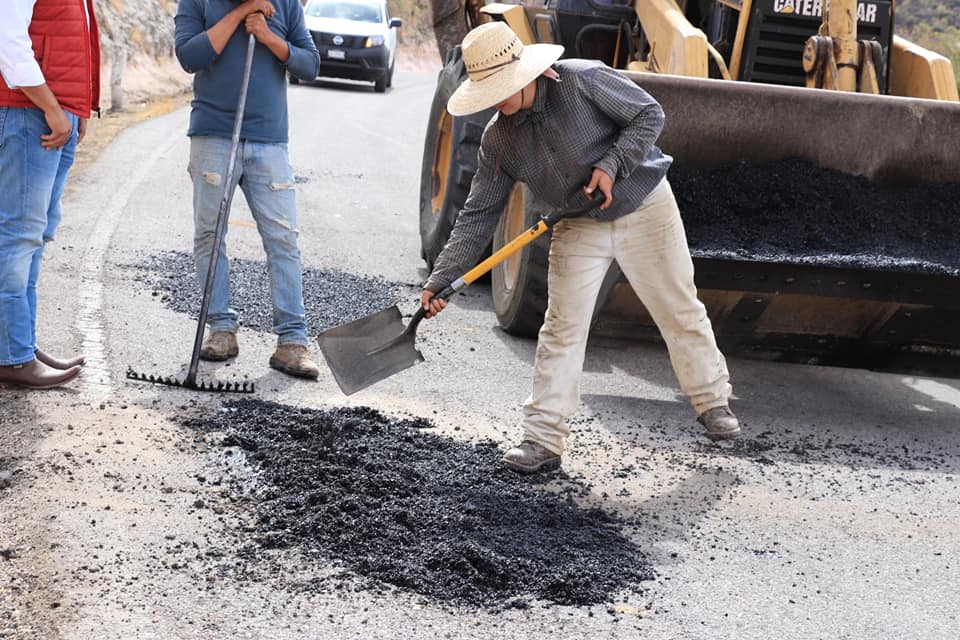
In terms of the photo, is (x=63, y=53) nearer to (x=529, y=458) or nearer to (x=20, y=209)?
(x=20, y=209)

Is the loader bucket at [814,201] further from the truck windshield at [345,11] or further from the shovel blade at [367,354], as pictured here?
the truck windshield at [345,11]

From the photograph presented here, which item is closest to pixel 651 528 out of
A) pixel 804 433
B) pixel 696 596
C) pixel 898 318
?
pixel 696 596

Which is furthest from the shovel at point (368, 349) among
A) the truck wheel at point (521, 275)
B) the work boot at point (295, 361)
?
the truck wheel at point (521, 275)

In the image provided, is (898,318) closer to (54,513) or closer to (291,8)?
(291,8)

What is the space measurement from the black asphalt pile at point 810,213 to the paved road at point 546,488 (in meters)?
0.81

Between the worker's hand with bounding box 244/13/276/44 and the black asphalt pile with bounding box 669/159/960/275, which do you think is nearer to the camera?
the worker's hand with bounding box 244/13/276/44

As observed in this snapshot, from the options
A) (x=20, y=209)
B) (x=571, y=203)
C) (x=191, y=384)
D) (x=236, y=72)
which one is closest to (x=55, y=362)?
(x=191, y=384)

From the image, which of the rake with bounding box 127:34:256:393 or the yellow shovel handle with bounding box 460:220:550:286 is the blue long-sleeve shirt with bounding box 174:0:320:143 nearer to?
the rake with bounding box 127:34:256:393

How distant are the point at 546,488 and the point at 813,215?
244 cm

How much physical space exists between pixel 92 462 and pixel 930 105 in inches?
176

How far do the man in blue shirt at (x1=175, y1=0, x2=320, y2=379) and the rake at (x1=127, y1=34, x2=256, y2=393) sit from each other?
0.24ft

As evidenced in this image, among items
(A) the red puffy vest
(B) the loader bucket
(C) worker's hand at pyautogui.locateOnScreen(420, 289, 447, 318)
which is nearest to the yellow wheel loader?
(B) the loader bucket

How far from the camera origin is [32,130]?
527 cm

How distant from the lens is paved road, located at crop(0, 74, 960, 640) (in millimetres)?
3779
